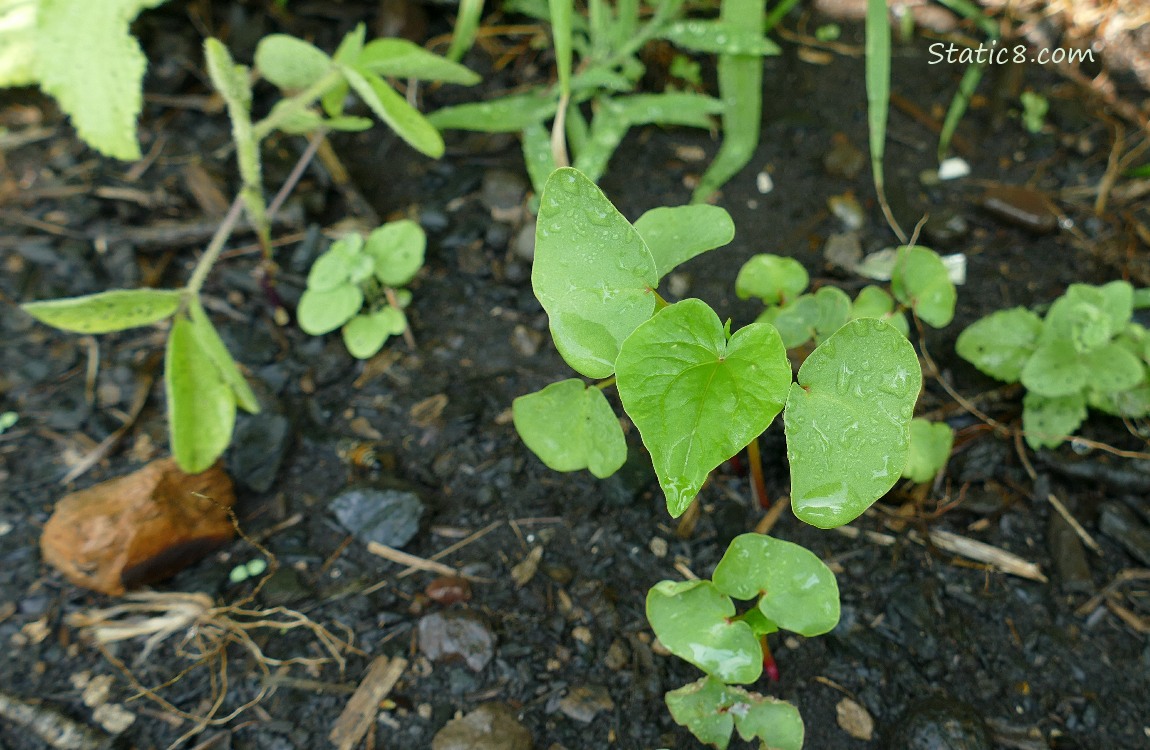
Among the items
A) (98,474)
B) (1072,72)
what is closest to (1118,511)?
(1072,72)

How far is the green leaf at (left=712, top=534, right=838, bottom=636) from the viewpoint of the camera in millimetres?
1028

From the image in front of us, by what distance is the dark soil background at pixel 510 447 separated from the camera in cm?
123

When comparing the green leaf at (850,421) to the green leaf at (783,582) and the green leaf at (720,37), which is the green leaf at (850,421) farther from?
the green leaf at (720,37)

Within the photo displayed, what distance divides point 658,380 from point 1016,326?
0.94 metres

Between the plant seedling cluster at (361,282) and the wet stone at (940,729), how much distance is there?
1.12 meters

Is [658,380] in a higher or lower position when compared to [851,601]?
higher

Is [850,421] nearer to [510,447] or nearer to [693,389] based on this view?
[693,389]

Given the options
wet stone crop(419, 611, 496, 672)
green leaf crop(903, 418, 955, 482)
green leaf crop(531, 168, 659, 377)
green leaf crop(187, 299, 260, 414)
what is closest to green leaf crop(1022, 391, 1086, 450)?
green leaf crop(903, 418, 955, 482)

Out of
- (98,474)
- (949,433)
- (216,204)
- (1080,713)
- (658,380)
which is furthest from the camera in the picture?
(216,204)

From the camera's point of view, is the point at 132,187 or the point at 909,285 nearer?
the point at 909,285

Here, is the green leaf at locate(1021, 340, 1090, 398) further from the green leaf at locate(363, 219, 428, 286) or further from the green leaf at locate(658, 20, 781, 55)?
the green leaf at locate(363, 219, 428, 286)

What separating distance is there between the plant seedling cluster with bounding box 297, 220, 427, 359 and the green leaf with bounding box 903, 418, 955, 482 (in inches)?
38.4

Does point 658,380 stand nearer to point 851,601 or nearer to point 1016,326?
point 851,601

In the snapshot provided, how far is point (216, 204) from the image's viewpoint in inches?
71.8
